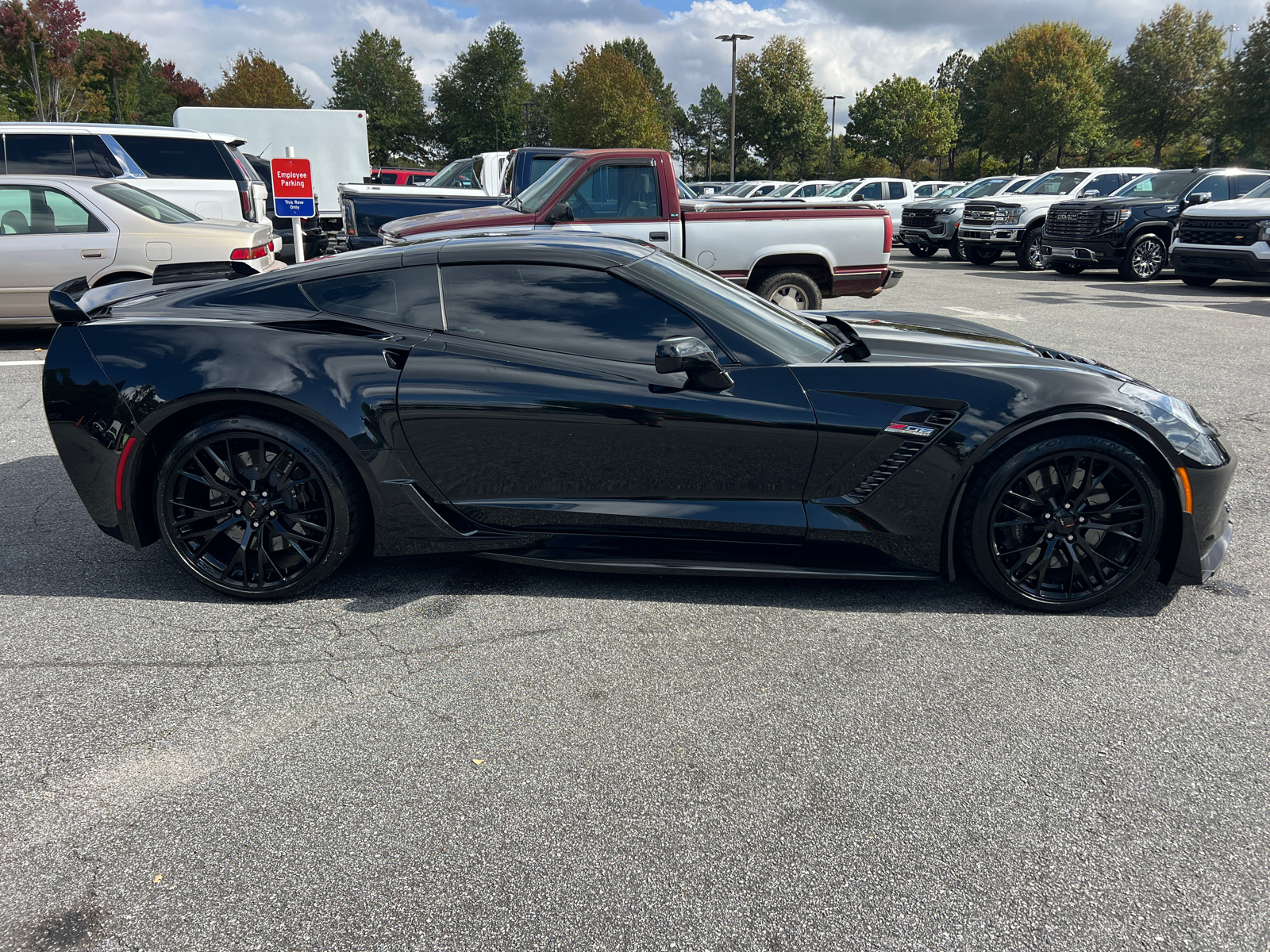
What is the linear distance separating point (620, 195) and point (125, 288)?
19.4 feet

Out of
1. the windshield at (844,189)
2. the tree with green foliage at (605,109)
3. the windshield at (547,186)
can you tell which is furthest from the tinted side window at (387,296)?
the tree with green foliage at (605,109)

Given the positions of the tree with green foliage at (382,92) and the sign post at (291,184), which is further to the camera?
the tree with green foliage at (382,92)

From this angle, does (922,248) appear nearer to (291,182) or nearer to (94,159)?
(291,182)

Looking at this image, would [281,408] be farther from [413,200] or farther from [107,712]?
[413,200]

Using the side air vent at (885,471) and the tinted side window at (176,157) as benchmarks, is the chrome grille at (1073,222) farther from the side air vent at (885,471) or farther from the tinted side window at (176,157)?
the side air vent at (885,471)

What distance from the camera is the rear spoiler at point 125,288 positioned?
3.56 metres

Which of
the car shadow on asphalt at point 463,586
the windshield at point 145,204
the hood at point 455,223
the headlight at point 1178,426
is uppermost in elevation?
the windshield at point 145,204

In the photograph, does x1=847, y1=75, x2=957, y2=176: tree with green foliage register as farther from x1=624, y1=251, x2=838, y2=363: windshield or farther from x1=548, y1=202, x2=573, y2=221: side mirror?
x1=624, y1=251, x2=838, y2=363: windshield

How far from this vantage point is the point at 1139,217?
15.7 metres

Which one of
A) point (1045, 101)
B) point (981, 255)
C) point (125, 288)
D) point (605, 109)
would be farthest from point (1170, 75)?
point (125, 288)

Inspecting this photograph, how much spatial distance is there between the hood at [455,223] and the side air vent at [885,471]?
5881 millimetres

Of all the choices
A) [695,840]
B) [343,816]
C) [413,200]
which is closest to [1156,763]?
[695,840]

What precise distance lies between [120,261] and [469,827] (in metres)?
8.40

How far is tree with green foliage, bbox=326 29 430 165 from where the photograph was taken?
6138 cm
